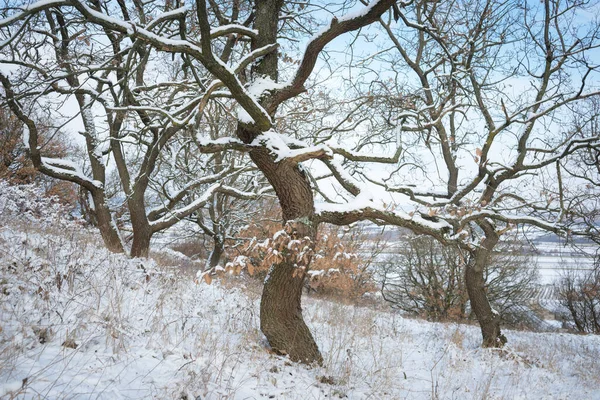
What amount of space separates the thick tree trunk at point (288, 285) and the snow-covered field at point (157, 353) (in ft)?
0.73

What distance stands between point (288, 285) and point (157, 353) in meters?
1.78

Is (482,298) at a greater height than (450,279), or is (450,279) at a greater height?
(450,279)

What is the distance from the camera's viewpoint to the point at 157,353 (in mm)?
2934

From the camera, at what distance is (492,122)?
7.68 metres

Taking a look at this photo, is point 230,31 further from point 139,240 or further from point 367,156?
point 139,240

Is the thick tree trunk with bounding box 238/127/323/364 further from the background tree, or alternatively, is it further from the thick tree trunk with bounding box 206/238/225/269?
the background tree

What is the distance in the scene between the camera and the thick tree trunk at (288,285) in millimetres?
4180

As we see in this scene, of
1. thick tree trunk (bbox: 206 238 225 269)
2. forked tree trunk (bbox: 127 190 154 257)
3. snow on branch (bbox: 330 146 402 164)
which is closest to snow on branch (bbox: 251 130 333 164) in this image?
snow on branch (bbox: 330 146 402 164)

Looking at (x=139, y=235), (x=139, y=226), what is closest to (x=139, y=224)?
(x=139, y=226)

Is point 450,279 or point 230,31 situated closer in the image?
point 230,31

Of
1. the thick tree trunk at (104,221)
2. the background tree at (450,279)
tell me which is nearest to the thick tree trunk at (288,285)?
the thick tree trunk at (104,221)

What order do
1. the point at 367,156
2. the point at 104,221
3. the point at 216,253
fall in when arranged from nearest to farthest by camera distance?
1. the point at 367,156
2. the point at 104,221
3. the point at 216,253

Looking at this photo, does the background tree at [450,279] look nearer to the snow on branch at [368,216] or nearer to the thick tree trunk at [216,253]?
the thick tree trunk at [216,253]

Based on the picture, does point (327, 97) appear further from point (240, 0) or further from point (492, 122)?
point (492, 122)
